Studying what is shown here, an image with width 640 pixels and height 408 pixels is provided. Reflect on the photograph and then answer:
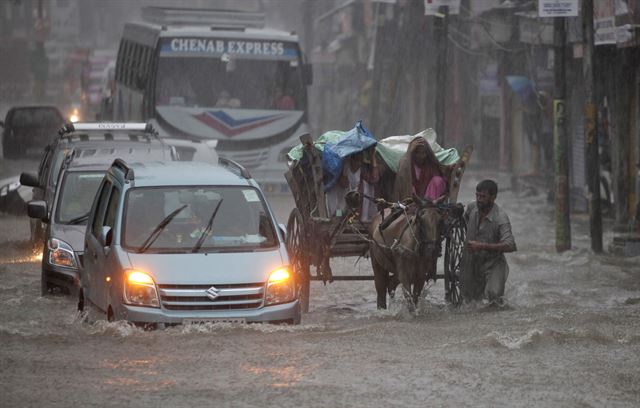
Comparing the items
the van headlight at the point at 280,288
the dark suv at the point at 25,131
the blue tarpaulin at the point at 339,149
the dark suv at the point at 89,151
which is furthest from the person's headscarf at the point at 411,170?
the dark suv at the point at 25,131

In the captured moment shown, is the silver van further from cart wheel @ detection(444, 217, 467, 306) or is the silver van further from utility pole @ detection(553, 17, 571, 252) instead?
utility pole @ detection(553, 17, 571, 252)

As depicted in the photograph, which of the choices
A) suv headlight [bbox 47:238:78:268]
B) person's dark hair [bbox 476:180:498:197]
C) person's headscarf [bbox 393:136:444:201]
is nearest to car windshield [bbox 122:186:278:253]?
person's headscarf [bbox 393:136:444:201]

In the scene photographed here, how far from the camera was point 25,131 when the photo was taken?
36.1 meters

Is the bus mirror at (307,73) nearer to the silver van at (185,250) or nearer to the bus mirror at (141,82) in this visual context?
the bus mirror at (141,82)

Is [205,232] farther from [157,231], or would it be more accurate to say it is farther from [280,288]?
[280,288]

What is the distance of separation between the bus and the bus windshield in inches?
0.8

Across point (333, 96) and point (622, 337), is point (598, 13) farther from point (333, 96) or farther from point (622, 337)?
point (333, 96)

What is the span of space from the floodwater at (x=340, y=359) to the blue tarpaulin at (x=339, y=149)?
1414mm

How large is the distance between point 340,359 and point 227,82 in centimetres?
1813

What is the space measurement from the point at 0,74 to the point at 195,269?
67451mm

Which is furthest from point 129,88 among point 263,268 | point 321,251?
point 263,268

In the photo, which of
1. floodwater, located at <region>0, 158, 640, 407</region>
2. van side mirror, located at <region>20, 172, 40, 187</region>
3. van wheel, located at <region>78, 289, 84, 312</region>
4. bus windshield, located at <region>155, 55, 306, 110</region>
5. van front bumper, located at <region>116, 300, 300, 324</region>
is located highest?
bus windshield, located at <region>155, 55, 306, 110</region>

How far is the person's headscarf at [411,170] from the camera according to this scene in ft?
44.2

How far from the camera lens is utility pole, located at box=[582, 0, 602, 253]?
62.5 ft
